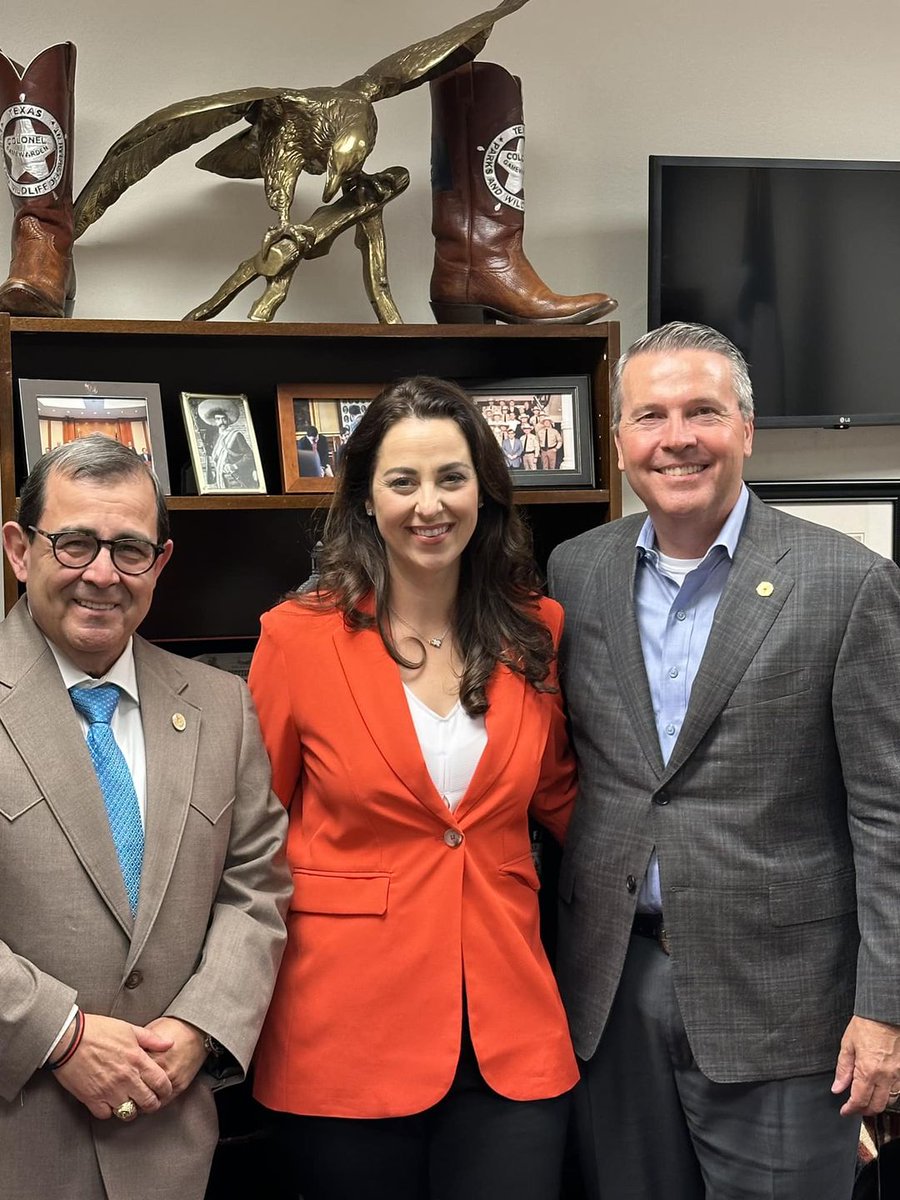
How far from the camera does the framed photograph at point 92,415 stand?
2303 mm

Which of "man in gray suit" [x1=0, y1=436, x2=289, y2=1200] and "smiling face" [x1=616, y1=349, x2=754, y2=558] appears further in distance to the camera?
"smiling face" [x1=616, y1=349, x2=754, y2=558]

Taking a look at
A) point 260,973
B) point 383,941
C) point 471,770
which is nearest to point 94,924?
point 260,973

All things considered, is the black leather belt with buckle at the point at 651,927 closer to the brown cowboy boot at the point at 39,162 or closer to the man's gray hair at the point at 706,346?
the man's gray hair at the point at 706,346

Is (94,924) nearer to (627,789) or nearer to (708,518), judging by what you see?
(627,789)

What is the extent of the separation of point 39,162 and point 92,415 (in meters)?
0.48

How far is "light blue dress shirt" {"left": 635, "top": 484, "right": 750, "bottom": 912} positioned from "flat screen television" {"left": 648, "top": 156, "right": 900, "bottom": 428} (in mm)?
1009

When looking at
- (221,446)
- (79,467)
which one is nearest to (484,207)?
(221,446)

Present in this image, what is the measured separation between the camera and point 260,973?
164cm

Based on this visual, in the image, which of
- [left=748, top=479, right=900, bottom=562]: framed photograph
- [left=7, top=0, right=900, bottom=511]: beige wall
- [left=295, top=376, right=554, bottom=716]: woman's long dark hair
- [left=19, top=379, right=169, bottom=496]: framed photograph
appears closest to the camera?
[left=295, top=376, right=554, bottom=716]: woman's long dark hair

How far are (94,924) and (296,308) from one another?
162 cm

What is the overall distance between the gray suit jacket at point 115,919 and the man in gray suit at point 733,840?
51cm

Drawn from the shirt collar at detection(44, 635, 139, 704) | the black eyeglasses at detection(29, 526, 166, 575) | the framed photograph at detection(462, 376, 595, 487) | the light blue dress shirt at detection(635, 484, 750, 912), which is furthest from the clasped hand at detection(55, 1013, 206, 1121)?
the framed photograph at detection(462, 376, 595, 487)

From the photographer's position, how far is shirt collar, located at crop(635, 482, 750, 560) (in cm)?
179

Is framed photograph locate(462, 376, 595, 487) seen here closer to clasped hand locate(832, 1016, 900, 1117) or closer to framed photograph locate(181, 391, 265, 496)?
framed photograph locate(181, 391, 265, 496)
